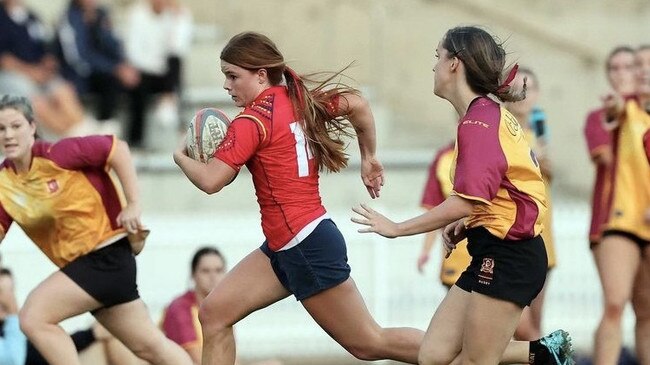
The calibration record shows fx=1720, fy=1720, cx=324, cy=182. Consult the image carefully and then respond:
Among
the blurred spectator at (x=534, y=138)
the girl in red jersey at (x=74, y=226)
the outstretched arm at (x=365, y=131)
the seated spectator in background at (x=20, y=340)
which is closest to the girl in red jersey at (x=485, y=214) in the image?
the outstretched arm at (x=365, y=131)

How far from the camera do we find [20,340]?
10094mm

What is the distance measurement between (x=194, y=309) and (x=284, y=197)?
2604 mm

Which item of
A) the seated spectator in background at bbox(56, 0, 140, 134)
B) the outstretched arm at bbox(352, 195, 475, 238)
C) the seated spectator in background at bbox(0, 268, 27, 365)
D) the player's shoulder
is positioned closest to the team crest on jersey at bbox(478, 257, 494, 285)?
the outstretched arm at bbox(352, 195, 475, 238)

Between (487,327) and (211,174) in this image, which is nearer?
(487,327)

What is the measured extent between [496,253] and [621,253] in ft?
8.63

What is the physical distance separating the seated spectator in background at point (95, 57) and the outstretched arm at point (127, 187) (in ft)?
19.5

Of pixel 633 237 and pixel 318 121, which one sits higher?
pixel 318 121

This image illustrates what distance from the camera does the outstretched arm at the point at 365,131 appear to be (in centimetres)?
814

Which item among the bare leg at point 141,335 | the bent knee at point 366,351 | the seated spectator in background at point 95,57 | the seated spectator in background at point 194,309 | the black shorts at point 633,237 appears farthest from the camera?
the seated spectator in background at point 95,57

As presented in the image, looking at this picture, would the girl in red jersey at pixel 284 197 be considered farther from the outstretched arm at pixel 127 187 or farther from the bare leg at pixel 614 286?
the bare leg at pixel 614 286

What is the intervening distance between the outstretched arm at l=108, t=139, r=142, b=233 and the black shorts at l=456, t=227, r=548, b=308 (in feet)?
6.49

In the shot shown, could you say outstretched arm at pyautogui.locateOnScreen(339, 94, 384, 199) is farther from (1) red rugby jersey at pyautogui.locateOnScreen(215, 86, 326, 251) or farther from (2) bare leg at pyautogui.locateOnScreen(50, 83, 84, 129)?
(2) bare leg at pyautogui.locateOnScreen(50, 83, 84, 129)

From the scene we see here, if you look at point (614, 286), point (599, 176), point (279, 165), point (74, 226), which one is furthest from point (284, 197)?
point (599, 176)

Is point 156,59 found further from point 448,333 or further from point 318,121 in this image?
point 448,333
